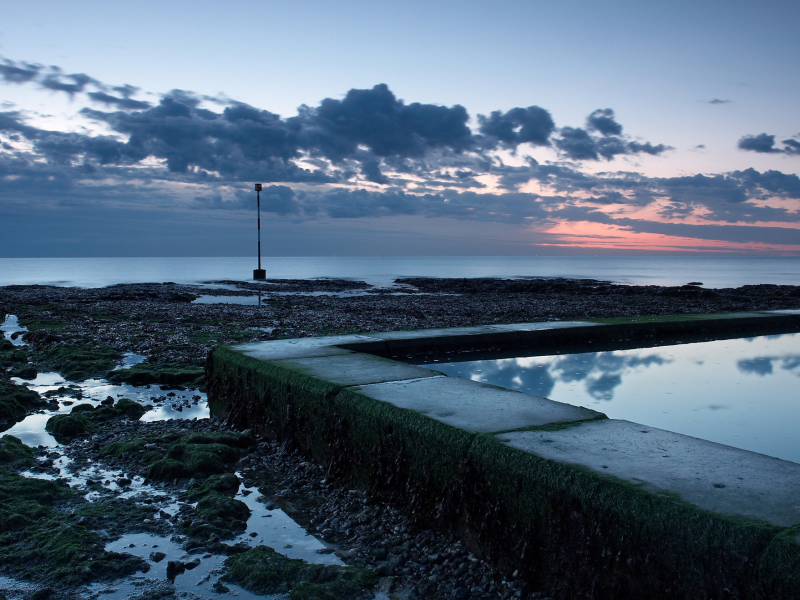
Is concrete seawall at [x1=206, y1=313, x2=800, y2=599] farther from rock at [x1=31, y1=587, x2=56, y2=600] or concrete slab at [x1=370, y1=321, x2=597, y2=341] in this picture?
concrete slab at [x1=370, y1=321, x2=597, y2=341]

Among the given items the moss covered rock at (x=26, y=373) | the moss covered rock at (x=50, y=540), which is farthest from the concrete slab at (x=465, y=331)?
the moss covered rock at (x=26, y=373)

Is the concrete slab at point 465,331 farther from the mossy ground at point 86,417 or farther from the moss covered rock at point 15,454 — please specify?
the moss covered rock at point 15,454

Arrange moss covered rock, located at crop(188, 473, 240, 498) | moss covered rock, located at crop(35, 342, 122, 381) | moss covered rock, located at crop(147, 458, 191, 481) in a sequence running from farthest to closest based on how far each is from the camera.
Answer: moss covered rock, located at crop(35, 342, 122, 381), moss covered rock, located at crop(147, 458, 191, 481), moss covered rock, located at crop(188, 473, 240, 498)

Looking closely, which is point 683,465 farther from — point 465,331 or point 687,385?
point 465,331

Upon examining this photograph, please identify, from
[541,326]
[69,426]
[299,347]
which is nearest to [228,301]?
[541,326]

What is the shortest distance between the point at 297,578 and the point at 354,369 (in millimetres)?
2338

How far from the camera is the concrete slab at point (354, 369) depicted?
474cm

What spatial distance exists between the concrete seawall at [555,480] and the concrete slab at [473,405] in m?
0.01

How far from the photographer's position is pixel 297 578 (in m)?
2.99

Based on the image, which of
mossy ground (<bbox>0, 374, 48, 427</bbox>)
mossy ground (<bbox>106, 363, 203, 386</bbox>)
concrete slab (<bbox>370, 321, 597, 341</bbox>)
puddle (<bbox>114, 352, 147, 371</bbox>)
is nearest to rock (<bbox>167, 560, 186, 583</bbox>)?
mossy ground (<bbox>0, 374, 48, 427</bbox>)

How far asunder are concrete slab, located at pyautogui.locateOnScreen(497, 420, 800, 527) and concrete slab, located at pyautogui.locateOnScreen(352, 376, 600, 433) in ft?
0.73

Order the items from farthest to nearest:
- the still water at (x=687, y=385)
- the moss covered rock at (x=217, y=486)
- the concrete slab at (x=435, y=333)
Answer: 1. the concrete slab at (x=435, y=333)
2. the still water at (x=687, y=385)
3. the moss covered rock at (x=217, y=486)

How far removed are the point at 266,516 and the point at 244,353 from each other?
2.60 meters

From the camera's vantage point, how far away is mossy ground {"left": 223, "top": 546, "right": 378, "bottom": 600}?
2824mm
